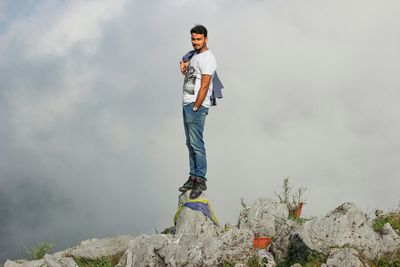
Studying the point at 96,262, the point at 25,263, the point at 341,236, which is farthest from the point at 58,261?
the point at 341,236

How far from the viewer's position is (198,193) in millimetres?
13047

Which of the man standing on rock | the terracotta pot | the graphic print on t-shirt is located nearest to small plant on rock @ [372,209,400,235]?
the terracotta pot

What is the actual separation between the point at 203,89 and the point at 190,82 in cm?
55

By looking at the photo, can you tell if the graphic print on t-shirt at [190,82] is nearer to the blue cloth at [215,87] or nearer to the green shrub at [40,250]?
the blue cloth at [215,87]

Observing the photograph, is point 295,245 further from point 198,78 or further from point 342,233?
point 198,78

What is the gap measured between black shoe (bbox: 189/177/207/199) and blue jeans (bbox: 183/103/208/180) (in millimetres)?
230

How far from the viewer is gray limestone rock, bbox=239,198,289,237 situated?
44.4 feet

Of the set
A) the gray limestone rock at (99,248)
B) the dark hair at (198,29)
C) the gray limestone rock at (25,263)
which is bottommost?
the gray limestone rock at (25,263)

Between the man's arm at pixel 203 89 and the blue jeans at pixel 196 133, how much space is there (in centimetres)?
25

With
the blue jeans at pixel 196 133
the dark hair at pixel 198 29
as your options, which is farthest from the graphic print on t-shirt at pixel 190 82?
the dark hair at pixel 198 29

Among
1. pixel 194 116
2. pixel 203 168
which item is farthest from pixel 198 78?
pixel 203 168

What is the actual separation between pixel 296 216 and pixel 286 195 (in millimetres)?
855

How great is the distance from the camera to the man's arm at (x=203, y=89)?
472 inches

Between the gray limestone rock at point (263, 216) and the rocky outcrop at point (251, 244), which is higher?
the gray limestone rock at point (263, 216)
